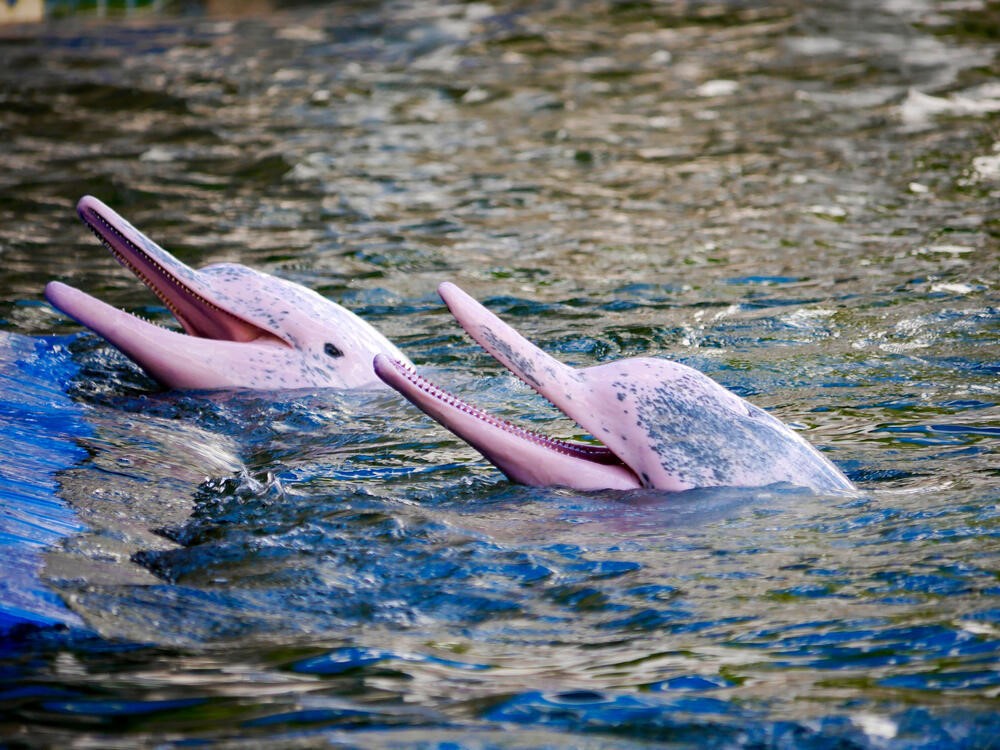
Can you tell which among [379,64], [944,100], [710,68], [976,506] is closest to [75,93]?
[379,64]

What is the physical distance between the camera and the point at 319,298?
23.8 feet

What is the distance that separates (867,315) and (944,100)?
24.1ft

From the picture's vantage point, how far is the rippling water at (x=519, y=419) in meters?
3.75

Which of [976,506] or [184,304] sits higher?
[184,304]

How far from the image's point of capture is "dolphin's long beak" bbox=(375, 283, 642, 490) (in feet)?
17.1

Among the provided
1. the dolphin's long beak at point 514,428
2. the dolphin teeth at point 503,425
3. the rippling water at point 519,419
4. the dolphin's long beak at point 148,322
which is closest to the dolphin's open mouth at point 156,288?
the dolphin's long beak at point 148,322

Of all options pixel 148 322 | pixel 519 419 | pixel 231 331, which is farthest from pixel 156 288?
pixel 519 419

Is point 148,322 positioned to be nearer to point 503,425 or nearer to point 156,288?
point 156,288

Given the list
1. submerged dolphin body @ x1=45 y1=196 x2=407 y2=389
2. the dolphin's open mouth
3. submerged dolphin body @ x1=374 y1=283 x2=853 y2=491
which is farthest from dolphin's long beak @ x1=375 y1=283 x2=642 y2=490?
the dolphin's open mouth

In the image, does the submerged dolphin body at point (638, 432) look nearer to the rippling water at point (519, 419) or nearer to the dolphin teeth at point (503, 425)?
the dolphin teeth at point (503, 425)

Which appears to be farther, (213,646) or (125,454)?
(125,454)

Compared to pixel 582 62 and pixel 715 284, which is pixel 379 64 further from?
pixel 715 284

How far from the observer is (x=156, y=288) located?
6883 mm

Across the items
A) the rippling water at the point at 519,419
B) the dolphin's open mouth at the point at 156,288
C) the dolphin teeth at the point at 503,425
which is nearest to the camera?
the rippling water at the point at 519,419
